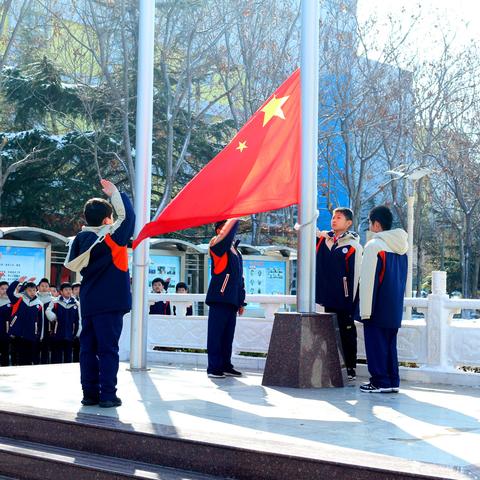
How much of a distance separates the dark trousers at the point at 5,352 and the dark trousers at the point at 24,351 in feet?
0.66

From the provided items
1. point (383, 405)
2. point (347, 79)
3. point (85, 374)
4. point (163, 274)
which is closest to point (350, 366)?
point (383, 405)

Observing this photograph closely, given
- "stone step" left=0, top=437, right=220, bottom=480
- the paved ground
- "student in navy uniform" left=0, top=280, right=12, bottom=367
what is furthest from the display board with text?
"stone step" left=0, top=437, right=220, bottom=480

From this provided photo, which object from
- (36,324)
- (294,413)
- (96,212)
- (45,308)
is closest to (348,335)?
(294,413)

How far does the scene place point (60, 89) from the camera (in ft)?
87.1

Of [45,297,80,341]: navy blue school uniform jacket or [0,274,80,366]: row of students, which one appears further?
[45,297,80,341]: navy blue school uniform jacket

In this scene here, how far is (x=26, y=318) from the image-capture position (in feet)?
49.8

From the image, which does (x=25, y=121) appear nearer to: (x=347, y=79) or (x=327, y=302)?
(x=347, y=79)

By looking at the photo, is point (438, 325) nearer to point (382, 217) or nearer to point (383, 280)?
point (383, 280)

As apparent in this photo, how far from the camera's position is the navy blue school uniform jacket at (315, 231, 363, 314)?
9.12m

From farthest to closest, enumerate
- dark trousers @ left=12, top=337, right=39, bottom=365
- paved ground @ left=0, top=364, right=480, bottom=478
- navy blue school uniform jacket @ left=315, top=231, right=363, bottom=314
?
dark trousers @ left=12, top=337, right=39, bottom=365 → navy blue school uniform jacket @ left=315, top=231, right=363, bottom=314 → paved ground @ left=0, top=364, right=480, bottom=478

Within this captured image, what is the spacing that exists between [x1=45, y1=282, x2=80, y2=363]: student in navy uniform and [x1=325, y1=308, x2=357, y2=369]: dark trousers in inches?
291

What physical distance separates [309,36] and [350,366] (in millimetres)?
3446

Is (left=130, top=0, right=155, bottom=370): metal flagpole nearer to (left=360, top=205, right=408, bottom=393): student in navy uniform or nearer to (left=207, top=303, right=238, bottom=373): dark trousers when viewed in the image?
(left=207, top=303, right=238, bottom=373): dark trousers

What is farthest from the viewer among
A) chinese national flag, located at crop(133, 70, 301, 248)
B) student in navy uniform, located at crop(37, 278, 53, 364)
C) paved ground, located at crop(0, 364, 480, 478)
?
student in navy uniform, located at crop(37, 278, 53, 364)
